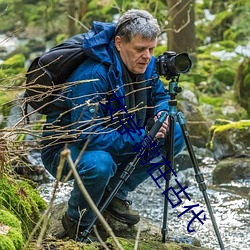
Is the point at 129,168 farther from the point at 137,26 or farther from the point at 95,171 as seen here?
the point at 137,26

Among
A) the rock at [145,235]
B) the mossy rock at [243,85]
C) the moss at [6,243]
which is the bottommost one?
the mossy rock at [243,85]

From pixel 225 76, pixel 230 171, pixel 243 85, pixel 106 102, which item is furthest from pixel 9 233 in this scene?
pixel 225 76

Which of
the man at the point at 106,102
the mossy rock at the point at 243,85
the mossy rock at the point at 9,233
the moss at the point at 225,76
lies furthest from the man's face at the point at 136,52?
the moss at the point at 225,76

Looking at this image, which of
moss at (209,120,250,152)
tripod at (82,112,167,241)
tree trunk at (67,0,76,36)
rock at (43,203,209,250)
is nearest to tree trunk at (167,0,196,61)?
tree trunk at (67,0,76,36)

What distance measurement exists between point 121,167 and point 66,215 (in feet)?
1.41

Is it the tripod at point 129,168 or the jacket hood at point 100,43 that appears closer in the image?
the tripod at point 129,168

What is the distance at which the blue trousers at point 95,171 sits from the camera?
10.9 ft

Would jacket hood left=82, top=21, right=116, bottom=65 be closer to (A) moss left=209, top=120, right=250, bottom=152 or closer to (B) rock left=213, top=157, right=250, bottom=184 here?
(B) rock left=213, top=157, right=250, bottom=184

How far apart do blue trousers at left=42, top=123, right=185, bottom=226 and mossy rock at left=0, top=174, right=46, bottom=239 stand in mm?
241

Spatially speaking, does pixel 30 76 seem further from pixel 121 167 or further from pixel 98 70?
pixel 121 167

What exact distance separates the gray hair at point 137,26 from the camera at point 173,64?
0.47 feet

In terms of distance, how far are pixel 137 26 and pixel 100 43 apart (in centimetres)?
24

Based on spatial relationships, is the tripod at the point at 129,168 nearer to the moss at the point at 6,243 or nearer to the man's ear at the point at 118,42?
the man's ear at the point at 118,42

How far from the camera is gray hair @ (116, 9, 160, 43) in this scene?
341 centimetres
